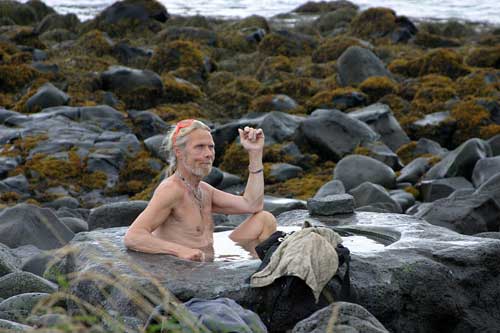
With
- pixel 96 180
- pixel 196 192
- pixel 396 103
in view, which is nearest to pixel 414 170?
pixel 96 180

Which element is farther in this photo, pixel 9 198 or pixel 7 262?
pixel 9 198

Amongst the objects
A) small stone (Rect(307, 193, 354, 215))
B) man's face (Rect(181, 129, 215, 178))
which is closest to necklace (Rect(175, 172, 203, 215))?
man's face (Rect(181, 129, 215, 178))

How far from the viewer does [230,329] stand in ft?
19.1

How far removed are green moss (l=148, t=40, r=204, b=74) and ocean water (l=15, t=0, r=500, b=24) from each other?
16.7 metres

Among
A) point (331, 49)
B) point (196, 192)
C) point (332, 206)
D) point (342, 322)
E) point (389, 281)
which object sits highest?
point (342, 322)

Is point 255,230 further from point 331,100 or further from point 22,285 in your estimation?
point 331,100

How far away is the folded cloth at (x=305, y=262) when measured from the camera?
7.14m

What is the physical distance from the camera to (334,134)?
19.6 meters

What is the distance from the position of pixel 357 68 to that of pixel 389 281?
18846 mm

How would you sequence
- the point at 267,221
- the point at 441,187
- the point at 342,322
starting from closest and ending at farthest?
the point at 342,322, the point at 267,221, the point at 441,187

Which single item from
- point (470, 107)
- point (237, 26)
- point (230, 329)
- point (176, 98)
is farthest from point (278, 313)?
point (237, 26)

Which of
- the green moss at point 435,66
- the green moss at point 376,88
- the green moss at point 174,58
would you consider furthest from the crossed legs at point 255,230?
the green moss at point 174,58

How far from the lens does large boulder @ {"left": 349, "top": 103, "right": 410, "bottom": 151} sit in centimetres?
2081

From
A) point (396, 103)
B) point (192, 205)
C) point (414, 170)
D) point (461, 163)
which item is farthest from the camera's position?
point (396, 103)
